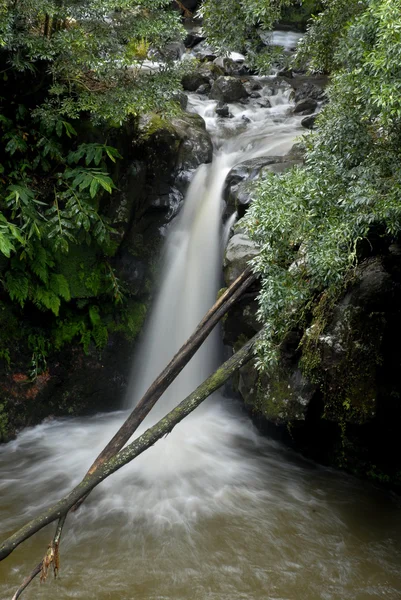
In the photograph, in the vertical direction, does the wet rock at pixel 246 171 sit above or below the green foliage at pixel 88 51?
below

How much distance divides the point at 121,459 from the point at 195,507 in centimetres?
141

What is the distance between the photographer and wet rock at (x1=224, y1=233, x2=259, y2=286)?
6.05m

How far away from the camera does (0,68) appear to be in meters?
6.13

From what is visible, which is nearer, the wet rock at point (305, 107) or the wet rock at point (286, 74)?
the wet rock at point (305, 107)

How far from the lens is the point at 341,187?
12.9 feet

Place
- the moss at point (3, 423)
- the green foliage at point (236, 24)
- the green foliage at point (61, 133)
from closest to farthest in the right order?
the green foliage at point (236, 24) → the green foliage at point (61, 133) → the moss at point (3, 423)

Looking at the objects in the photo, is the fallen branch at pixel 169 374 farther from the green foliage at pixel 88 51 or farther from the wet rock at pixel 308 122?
the wet rock at pixel 308 122

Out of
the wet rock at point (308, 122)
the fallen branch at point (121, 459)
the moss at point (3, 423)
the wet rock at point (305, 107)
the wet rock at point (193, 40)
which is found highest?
the wet rock at point (193, 40)

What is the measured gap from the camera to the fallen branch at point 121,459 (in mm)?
3824

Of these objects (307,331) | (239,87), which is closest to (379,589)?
(307,331)

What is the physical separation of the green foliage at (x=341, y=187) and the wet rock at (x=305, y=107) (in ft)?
31.1

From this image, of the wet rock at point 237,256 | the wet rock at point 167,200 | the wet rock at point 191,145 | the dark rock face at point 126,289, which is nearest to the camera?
the wet rock at point 237,256

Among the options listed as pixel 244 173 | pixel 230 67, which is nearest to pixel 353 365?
pixel 244 173

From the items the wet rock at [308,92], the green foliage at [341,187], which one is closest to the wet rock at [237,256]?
the green foliage at [341,187]
